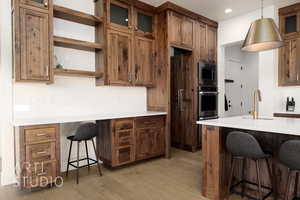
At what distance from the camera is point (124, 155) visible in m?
3.32

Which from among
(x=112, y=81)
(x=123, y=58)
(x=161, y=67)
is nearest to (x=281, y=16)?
(x=161, y=67)

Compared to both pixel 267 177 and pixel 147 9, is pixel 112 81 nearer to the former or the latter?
pixel 147 9

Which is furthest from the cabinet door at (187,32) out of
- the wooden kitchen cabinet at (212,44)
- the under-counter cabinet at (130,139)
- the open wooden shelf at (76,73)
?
the open wooden shelf at (76,73)

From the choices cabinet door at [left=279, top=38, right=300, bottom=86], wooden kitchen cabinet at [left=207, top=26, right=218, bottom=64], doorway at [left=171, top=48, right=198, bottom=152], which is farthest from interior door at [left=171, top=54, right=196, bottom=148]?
cabinet door at [left=279, top=38, right=300, bottom=86]

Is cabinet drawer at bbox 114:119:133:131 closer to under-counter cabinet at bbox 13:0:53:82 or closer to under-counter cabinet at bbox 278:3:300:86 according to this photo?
under-counter cabinet at bbox 13:0:53:82

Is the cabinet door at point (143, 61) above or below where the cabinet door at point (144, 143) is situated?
above

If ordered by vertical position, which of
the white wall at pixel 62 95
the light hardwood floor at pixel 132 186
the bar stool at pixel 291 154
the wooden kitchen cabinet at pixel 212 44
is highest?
the wooden kitchen cabinet at pixel 212 44

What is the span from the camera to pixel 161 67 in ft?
13.3

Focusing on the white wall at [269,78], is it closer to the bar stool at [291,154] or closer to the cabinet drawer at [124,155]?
the bar stool at [291,154]

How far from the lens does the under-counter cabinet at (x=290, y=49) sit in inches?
151

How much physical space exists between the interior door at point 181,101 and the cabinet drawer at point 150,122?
0.81 metres

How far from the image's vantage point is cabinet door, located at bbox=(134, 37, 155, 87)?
150 inches

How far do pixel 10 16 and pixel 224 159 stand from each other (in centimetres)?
350

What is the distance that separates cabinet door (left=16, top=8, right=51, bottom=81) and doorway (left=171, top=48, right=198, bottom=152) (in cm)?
278
